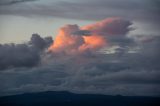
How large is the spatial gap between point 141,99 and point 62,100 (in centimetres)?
278

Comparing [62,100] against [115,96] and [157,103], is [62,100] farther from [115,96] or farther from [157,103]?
[157,103]

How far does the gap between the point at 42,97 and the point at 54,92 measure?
48 cm

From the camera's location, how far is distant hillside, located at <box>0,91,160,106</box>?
807 centimetres

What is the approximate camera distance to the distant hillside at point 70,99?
8070mm

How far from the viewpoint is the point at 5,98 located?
8.00m

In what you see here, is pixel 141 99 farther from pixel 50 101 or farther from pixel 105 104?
pixel 50 101

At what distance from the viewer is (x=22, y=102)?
8125mm

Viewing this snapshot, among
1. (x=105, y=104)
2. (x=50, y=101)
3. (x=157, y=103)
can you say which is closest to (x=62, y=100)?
(x=50, y=101)

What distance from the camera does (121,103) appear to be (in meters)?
8.41

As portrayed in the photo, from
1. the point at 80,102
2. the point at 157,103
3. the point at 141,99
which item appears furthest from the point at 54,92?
the point at 157,103

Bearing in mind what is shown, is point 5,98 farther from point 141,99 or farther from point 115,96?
point 141,99

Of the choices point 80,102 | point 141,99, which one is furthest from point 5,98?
point 141,99

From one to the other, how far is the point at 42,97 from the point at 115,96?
256 cm

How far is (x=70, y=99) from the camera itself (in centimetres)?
830
